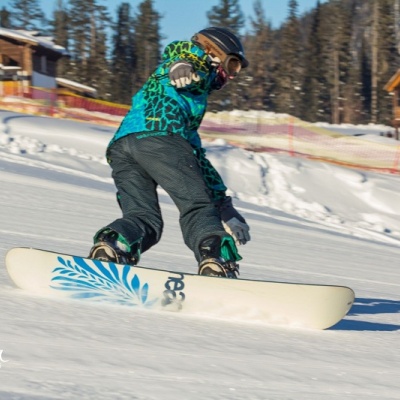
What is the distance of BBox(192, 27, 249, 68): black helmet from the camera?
4.02 m

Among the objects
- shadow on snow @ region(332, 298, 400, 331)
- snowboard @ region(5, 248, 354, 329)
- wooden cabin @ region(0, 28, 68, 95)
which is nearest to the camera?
snowboard @ region(5, 248, 354, 329)

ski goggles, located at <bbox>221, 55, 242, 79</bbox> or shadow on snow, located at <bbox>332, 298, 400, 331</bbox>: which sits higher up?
ski goggles, located at <bbox>221, 55, 242, 79</bbox>

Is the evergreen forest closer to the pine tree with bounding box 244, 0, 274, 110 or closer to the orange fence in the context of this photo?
the pine tree with bounding box 244, 0, 274, 110

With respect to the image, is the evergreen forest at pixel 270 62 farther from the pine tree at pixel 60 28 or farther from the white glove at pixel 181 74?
the white glove at pixel 181 74

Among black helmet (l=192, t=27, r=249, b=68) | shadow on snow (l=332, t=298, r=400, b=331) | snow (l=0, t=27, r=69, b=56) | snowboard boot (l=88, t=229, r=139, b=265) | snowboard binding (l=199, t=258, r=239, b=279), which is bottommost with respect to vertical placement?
shadow on snow (l=332, t=298, r=400, b=331)

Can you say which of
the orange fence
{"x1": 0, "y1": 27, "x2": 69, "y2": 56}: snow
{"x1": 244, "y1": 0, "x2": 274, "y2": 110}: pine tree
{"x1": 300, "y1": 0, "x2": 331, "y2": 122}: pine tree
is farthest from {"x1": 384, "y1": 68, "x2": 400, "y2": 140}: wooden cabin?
{"x1": 244, "y1": 0, "x2": 274, "y2": 110}: pine tree

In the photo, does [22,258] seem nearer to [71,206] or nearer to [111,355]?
[111,355]

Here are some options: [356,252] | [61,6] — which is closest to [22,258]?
[356,252]

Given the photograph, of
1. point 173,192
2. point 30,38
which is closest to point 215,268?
point 173,192

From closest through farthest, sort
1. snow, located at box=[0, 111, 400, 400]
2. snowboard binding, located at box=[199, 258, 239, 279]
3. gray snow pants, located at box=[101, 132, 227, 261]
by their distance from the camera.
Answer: snow, located at box=[0, 111, 400, 400]
snowboard binding, located at box=[199, 258, 239, 279]
gray snow pants, located at box=[101, 132, 227, 261]

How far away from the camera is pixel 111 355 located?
2.65 meters

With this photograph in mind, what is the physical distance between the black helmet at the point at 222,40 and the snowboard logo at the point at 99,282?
1.12 metres

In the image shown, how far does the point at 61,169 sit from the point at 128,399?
11108 mm

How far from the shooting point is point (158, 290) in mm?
3672
